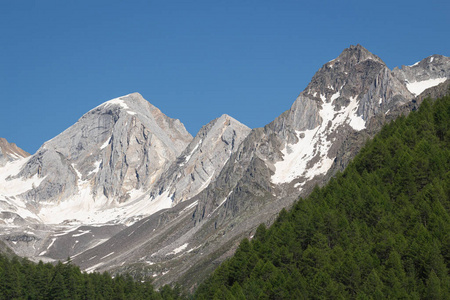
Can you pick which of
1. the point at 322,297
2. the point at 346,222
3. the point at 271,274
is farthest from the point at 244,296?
the point at 346,222

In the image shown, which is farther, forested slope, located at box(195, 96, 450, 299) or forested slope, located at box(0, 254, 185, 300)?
forested slope, located at box(0, 254, 185, 300)

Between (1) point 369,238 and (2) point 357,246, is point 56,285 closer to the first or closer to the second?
(2) point 357,246

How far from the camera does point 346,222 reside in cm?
10075

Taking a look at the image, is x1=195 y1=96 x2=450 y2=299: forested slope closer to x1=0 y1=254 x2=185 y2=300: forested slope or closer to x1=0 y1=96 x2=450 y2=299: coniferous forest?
x1=0 y1=96 x2=450 y2=299: coniferous forest

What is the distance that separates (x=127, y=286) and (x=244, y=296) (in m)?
46.2

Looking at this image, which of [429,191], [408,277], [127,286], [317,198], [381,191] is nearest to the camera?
[408,277]

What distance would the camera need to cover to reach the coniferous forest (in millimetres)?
84062

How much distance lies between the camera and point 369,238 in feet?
314

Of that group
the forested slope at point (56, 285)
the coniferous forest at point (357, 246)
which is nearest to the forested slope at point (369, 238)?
the coniferous forest at point (357, 246)

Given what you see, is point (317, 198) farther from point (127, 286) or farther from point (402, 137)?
point (127, 286)

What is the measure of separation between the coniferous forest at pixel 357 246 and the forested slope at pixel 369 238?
0.15m

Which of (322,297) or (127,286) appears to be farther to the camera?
(127,286)

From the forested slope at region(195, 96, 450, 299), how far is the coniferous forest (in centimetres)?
15

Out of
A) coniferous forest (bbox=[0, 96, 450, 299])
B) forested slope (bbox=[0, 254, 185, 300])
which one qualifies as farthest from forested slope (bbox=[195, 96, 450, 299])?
forested slope (bbox=[0, 254, 185, 300])
